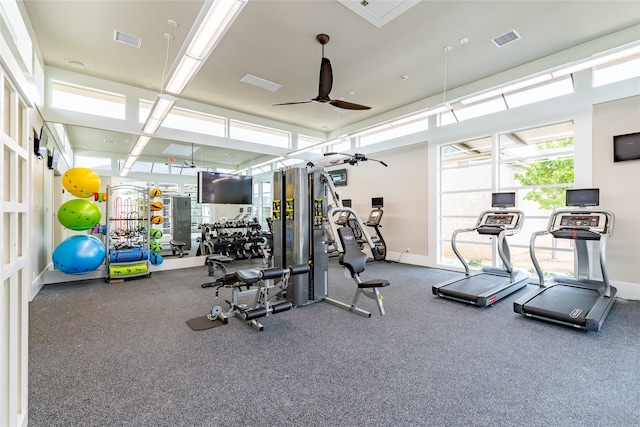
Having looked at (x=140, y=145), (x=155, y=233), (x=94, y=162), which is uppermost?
(x=140, y=145)

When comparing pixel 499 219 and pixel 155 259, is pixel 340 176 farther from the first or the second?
pixel 155 259

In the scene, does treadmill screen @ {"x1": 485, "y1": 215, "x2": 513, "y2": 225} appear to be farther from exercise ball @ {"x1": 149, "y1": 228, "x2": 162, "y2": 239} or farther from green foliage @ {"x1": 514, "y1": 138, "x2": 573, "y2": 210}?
exercise ball @ {"x1": 149, "y1": 228, "x2": 162, "y2": 239}

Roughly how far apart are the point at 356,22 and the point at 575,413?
4766 mm

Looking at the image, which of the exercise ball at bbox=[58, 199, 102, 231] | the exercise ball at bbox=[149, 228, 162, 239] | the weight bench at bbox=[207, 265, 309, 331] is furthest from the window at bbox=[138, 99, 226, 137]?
the weight bench at bbox=[207, 265, 309, 331]

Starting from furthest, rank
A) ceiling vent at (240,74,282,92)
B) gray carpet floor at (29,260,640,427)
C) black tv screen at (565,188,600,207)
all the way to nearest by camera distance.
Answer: ceiling vent at (240,74,282,92)
black tv screen at (565,188,600,207)
gray carpet floor at (29,260,640,427)

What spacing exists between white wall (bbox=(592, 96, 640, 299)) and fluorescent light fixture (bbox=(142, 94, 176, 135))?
682 centimetres

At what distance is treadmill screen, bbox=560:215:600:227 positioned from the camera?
13.8 ft

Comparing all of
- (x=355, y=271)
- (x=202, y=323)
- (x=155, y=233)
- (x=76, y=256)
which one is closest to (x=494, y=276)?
(x=355, y=271)

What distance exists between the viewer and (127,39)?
4473 mm

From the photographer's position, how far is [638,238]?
4.35 meters

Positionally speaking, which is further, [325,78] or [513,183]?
[513,183]

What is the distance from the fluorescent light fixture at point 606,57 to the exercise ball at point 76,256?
24.6 ft

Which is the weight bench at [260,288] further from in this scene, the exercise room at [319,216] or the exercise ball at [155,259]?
the exercise ball at [155,259]

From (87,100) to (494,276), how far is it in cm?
843
